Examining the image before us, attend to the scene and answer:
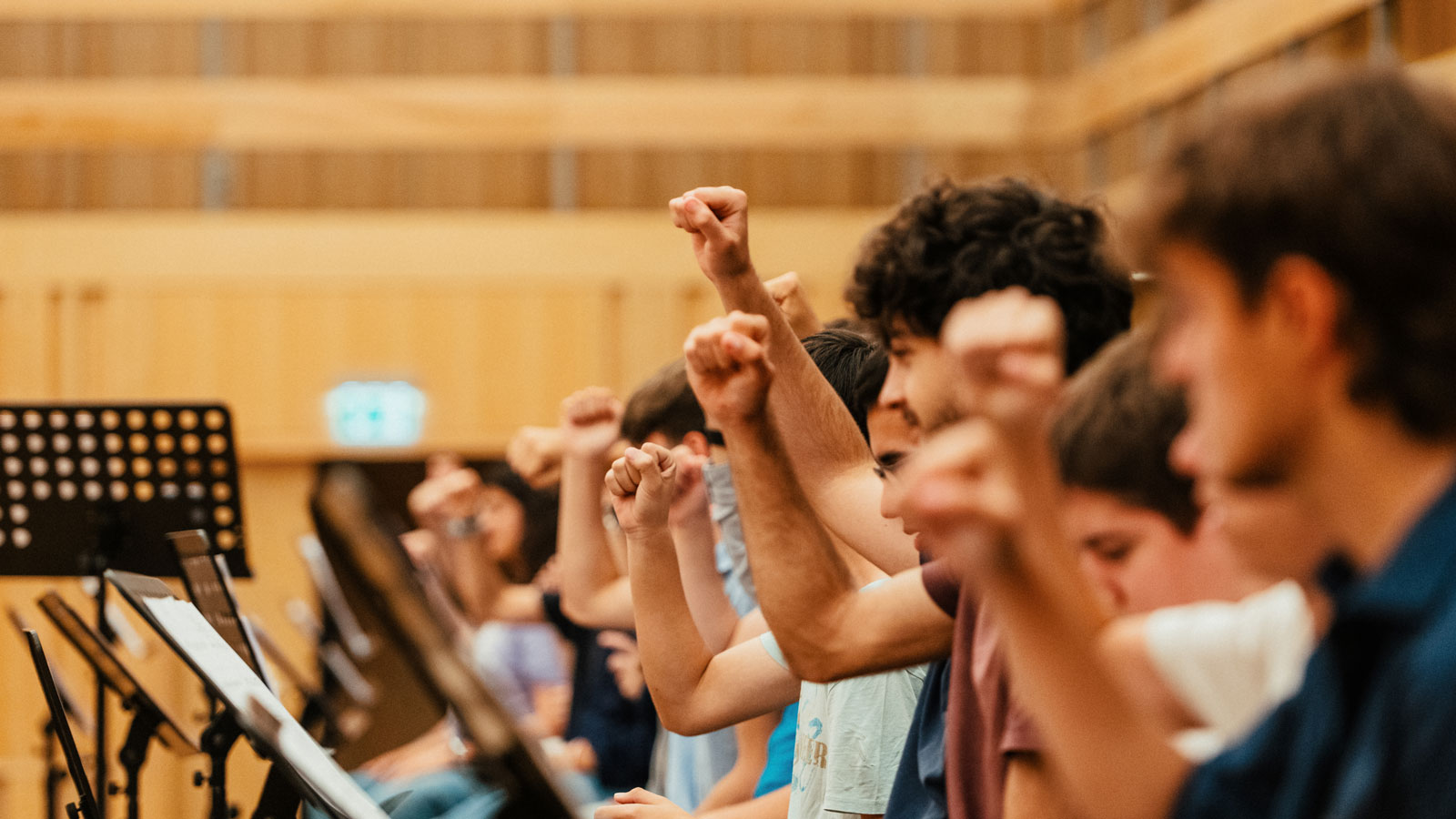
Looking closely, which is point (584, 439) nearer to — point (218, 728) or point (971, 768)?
point (218, 728)

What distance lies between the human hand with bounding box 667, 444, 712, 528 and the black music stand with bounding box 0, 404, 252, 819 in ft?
4.36

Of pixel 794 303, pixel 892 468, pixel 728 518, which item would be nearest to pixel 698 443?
pixel 728 518

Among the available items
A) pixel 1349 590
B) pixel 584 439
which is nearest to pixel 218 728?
pixel 584 439

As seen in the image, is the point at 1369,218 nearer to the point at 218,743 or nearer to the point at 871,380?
the point at 871,380

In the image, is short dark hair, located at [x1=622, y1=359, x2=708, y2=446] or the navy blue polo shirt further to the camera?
short dark hair, located at [x1=622, y1=359, x2=708, y2=446]

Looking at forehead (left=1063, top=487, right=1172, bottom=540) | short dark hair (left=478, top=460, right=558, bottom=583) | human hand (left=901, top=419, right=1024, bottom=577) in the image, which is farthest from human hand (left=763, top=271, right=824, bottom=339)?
short dark hair (left=478, top=460, right=558, bottom=583)

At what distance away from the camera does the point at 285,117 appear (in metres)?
9.85

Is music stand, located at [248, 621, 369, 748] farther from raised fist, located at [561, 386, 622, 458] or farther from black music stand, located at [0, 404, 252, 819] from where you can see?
raised fist, located at [561, 386, 622, 458]

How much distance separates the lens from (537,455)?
401cm

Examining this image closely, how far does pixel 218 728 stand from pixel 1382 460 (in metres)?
2.24

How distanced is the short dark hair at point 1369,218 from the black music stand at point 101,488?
118 inches

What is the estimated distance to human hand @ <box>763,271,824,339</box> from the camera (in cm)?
258

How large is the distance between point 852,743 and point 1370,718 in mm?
1296

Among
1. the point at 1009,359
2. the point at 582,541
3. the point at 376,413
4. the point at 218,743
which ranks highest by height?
the point at 1009,359
